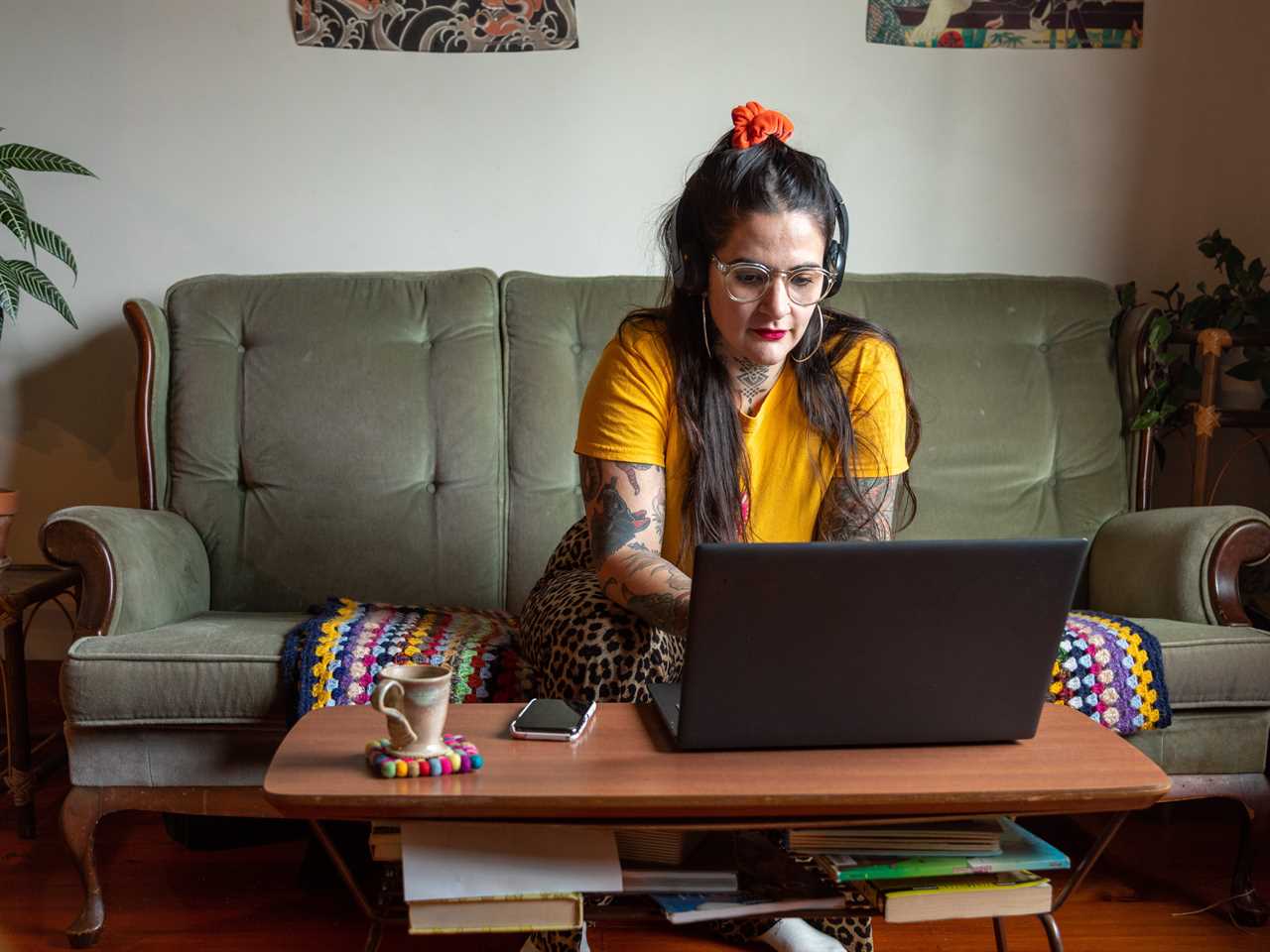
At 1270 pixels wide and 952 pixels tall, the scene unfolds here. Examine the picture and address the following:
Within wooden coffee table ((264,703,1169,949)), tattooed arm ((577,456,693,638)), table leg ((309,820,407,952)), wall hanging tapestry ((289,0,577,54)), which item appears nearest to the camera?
wooden coffee table ((264,703,1169,949))

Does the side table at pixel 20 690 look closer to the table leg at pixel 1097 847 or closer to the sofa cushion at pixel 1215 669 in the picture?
the table leg at pixel 1097 847

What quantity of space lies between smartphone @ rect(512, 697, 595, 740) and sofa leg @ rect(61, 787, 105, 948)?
88 cm

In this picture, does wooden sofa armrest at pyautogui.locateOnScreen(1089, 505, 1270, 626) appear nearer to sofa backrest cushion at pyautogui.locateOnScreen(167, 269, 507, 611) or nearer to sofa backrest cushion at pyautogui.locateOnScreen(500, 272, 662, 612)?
sofa backrest cushion at pyautogui.locateOnScreen(500, 272, 662, 612)

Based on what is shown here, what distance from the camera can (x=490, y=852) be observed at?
3.27 ft

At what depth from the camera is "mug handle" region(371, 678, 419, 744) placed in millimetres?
996

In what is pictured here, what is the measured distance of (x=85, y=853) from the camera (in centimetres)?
166

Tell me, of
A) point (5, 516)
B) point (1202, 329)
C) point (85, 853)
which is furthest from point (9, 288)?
point (1202, 329)

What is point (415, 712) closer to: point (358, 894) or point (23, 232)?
point (358, 894)

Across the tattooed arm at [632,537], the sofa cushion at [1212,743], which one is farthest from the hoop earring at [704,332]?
Result: the sofa cushion at [1212,743]

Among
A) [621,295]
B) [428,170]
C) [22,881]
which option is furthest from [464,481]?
[22,881]

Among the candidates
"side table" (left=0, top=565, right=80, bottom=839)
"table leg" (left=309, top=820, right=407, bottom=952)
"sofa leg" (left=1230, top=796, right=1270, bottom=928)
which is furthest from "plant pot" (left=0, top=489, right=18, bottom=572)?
"sofa leg" (left=1230, top=796, right=1270, bottom=928)

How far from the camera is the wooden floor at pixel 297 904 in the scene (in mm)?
1645

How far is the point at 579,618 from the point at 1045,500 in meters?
1.22

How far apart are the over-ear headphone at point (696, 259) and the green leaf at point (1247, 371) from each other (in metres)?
1.28
